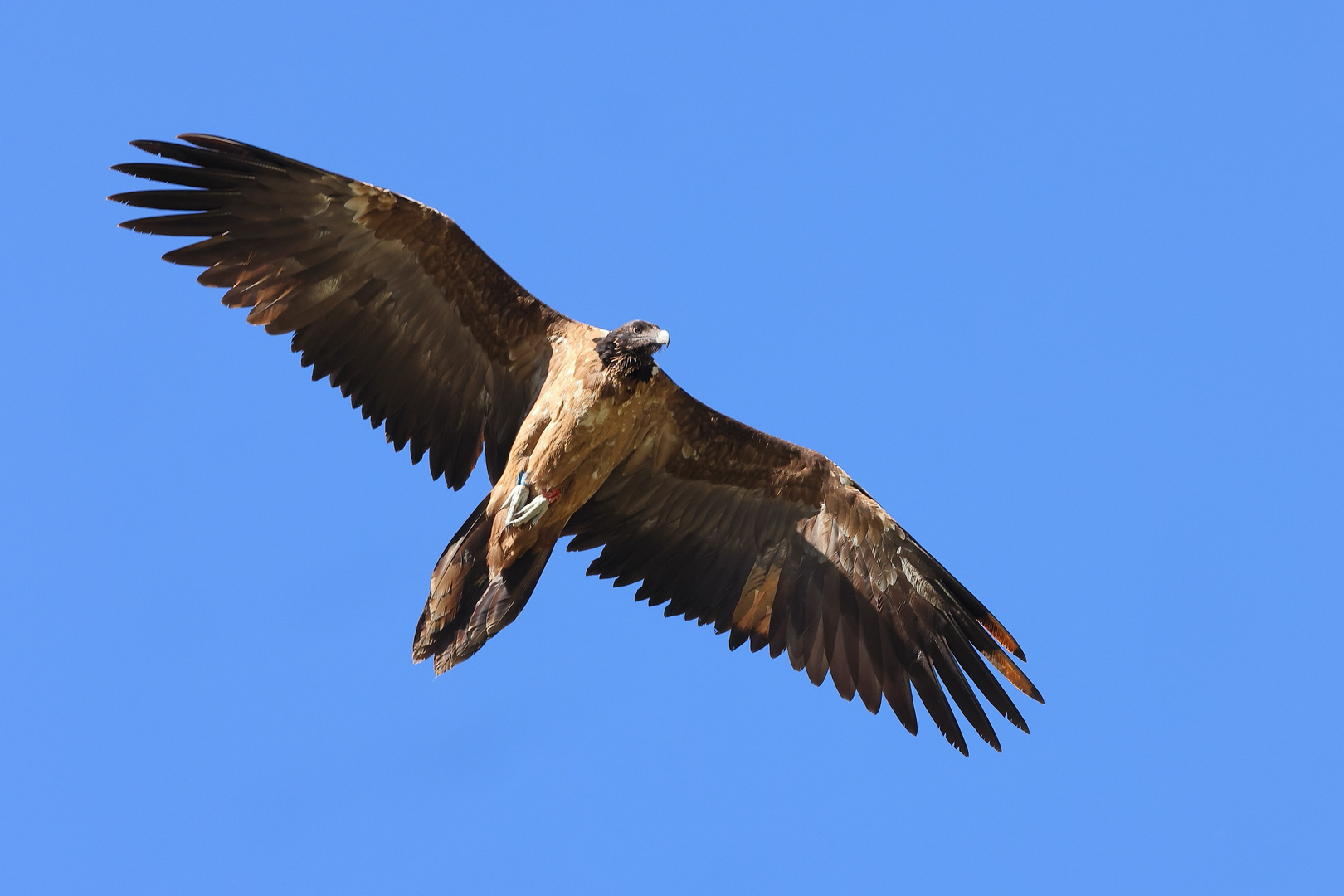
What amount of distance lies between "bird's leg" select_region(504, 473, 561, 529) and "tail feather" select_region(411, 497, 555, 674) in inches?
6.9

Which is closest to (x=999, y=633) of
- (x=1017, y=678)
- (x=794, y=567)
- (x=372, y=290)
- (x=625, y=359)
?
(x=1017, y=678)

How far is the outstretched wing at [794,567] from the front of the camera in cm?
1219

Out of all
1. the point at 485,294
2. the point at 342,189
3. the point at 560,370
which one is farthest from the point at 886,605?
the point at 342,189

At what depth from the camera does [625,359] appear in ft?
37.0

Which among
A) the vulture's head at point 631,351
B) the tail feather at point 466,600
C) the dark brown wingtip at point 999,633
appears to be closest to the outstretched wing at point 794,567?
the dark brown wingtip at point 999,633

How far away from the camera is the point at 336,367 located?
38.0 ft

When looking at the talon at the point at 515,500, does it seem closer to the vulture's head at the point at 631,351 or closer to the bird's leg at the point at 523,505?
the bird's leg at the point at 523,505

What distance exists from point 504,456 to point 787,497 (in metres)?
2.35

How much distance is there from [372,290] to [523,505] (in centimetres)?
206

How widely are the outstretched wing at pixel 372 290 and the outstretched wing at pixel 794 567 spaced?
1.27 metres

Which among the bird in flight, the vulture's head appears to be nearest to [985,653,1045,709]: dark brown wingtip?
the bird in flight

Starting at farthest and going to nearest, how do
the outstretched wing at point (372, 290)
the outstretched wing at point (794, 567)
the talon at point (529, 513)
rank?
the outstretched wing at point (794, 567)
the talon at point (529, 513)
the outstretched wing at point (372, 290)

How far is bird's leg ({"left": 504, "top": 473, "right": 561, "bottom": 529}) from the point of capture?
11.2 meters

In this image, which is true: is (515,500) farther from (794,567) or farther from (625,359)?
(794,567)
